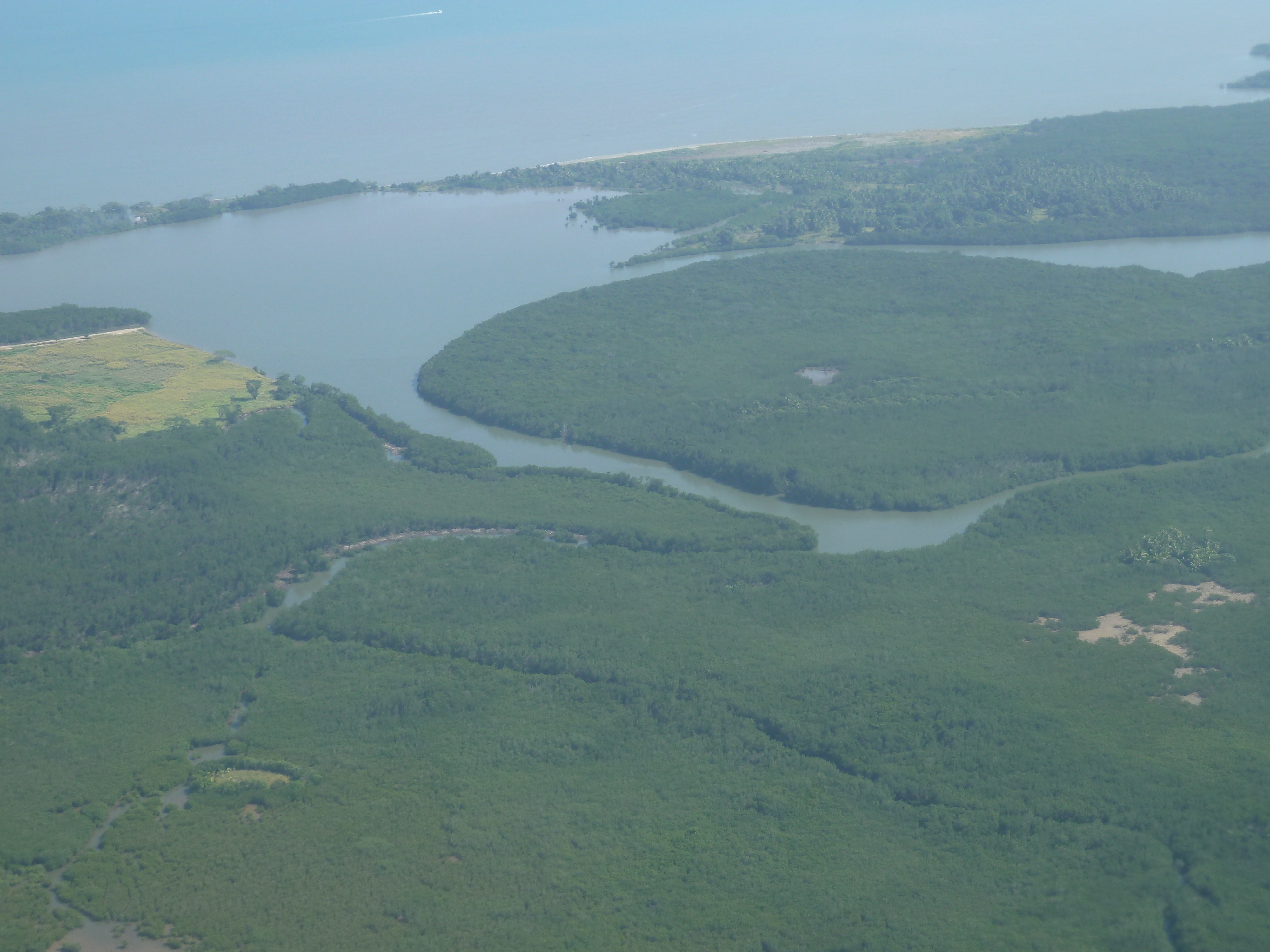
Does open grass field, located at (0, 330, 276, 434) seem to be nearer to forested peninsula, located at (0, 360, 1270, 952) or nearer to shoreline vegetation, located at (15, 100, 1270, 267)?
forested peninsula, located at (0, 360, 1270, 952)

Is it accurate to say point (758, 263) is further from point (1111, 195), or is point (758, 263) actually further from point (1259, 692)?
point (1259, 692)

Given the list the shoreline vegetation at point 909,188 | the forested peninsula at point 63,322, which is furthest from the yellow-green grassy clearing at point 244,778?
Result: the shoreline vegetation at point 909,188

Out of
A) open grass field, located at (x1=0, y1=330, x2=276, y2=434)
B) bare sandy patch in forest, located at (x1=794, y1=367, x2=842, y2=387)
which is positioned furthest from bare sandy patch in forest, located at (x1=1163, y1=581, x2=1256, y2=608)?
open grass field, located at (x1=0, y1=330, x2=276, y2=434)

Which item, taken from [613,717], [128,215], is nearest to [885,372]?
[613,717]

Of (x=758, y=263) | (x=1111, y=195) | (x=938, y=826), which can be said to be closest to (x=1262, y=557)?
(x=938, y=826)

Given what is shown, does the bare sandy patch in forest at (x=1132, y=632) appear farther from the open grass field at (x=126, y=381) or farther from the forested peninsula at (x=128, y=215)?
the forested peninsula at (x=128, y=215)

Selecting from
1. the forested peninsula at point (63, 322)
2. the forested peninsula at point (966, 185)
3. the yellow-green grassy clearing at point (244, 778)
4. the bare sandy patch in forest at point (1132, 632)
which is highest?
the forested peninsula at point (966, 185)
